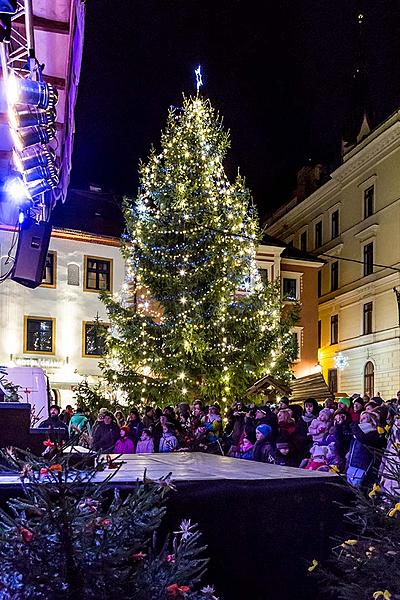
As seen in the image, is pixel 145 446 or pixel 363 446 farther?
pixel 145 446

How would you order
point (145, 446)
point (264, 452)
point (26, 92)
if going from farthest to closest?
point (145, 446) → point (264, 452) → point (26, 92)

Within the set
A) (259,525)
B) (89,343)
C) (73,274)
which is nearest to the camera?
(259,525)

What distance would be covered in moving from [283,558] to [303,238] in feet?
→ 143

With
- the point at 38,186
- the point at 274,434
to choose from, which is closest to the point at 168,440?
the point at 274,434

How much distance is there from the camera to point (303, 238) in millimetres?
46531

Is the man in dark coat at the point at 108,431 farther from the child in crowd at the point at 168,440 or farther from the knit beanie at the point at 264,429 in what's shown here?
the knit beanie at the point at 264,429

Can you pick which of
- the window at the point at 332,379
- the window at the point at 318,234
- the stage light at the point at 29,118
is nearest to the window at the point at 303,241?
the window at the point at 318,234

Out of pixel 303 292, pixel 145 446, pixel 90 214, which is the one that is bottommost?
pixel 145 446

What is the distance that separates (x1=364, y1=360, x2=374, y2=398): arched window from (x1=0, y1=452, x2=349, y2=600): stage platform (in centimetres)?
3379

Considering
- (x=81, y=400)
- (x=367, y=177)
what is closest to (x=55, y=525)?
(x=81, y=400)

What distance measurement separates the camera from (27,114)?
28.3ft

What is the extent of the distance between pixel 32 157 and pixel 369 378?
30.5 meters

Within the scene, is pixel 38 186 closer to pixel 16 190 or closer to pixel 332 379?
pixel 16 190

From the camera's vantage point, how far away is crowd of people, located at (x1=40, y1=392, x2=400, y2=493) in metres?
7.60
